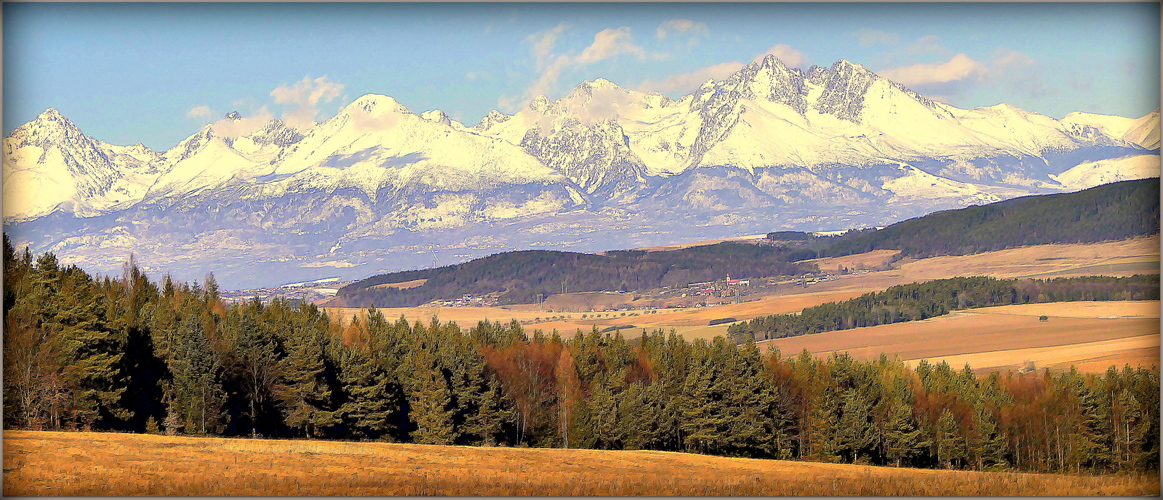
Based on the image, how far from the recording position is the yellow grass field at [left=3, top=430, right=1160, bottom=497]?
2358 cm

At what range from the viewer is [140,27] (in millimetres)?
25906

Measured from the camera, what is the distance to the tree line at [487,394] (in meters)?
33.9

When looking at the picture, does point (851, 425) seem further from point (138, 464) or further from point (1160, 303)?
point (138, 464)

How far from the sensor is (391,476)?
2594cm

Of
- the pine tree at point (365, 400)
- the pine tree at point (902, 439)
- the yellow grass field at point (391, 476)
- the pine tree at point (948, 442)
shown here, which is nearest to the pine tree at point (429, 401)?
the pine tree at point (365, 400)

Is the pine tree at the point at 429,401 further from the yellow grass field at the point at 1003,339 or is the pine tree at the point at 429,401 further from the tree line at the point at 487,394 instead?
the yellow grass field at the point at 1003,339

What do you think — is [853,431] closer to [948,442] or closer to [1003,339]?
[948,442]

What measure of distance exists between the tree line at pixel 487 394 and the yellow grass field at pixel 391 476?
4.54 meters

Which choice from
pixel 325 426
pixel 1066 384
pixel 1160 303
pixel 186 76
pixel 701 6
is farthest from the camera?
pixel 1066 384

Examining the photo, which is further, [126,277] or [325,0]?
[126,277]

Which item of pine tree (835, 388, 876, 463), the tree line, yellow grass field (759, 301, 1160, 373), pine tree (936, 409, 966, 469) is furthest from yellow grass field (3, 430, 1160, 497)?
yellow grass field (759, 301, 1160, 373)

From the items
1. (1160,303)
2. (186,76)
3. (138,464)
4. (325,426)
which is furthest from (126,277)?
(1160,303)

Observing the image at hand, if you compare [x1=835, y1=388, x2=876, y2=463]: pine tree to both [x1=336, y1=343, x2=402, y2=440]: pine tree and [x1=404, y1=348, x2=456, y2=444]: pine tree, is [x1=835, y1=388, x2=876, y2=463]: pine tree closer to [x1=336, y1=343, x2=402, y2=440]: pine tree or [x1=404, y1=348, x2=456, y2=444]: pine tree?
[x1=404, y1=348, x2=456, y2=444]: pine tree

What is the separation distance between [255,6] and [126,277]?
54848mm
